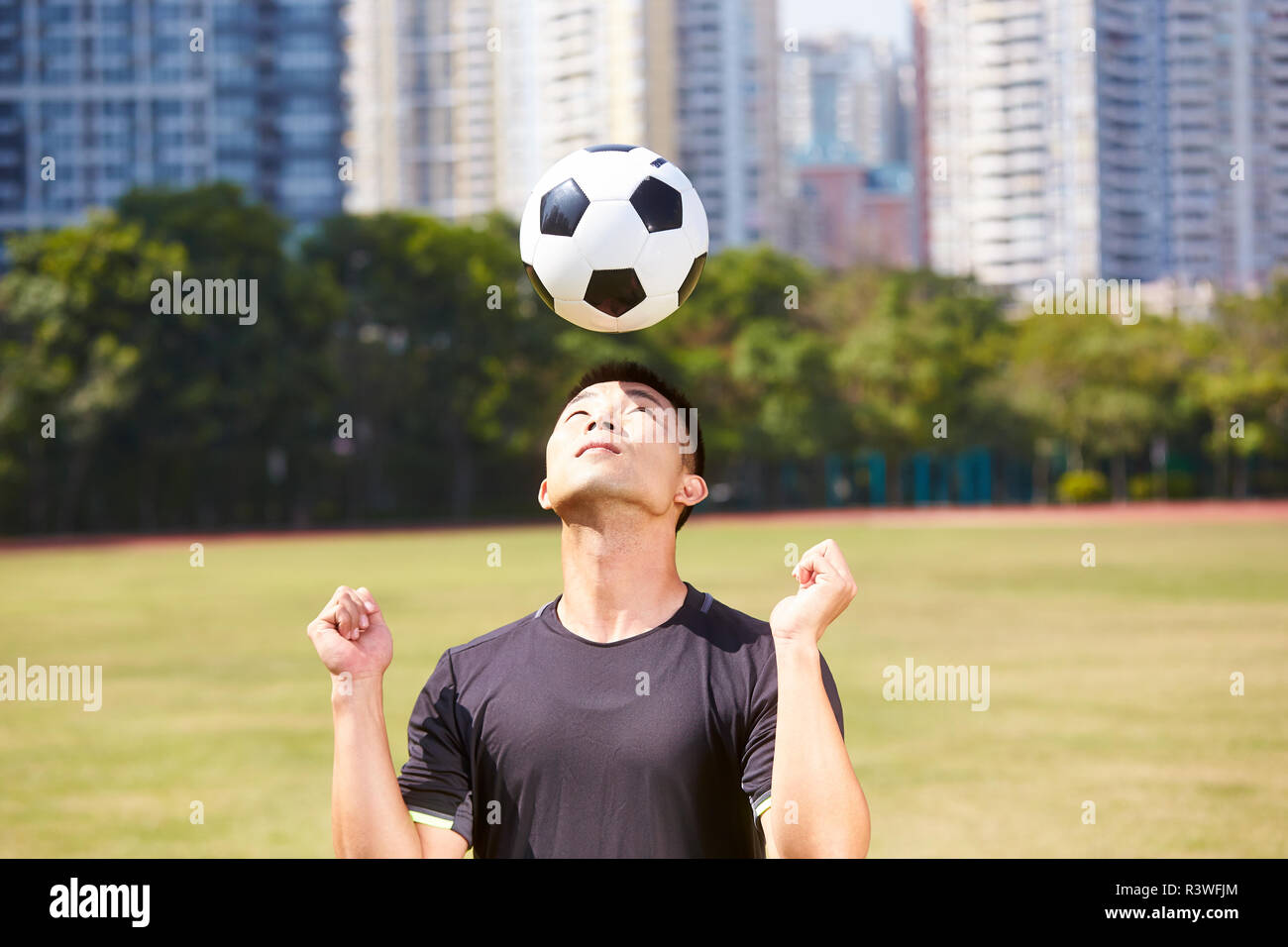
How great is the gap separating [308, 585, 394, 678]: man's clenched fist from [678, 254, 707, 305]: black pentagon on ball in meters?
1.12

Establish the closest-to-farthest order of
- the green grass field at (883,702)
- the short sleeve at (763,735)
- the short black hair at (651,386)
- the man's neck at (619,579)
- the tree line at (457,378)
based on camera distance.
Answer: the short sleeve at (763,735), the man's neck at (619,579), the short black hair at (651,386), the green grass field at (883,702), the tree line at (457,378)

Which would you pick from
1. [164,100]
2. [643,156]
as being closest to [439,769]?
[643,156]

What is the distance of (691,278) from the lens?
3336 millimetres

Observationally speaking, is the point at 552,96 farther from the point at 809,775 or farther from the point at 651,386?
the point at 809,775

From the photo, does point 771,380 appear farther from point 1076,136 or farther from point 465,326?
point 1076,136

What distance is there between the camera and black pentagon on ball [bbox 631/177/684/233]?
10.4 ft

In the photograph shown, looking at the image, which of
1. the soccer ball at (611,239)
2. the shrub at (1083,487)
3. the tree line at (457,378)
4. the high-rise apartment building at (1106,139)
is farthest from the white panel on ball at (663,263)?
the high-rise apartment building at (1106,139)

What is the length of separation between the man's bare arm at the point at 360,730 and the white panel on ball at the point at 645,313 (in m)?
0.93

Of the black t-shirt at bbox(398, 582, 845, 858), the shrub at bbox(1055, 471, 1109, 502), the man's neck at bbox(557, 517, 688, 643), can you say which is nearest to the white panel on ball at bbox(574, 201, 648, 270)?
the man's neck at bbox(557, 517, 688, 643)

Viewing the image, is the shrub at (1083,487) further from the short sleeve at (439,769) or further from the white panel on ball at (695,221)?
the short sleeve at (439,769)

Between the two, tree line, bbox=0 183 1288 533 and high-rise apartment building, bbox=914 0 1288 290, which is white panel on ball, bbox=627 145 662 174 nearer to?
tree line, bbox=0 183 1288 533

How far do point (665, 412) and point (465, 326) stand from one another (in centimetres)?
4300

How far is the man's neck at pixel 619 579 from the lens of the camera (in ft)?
8.62
